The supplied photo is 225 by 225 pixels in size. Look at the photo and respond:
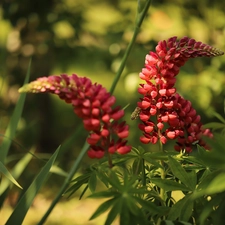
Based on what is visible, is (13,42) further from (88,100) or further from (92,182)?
(88,100)

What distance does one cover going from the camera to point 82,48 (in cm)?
308

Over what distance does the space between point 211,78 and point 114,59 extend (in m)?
0.56

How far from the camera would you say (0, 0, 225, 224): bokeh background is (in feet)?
9.91

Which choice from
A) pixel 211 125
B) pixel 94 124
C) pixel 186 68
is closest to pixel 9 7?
pixel 186 68

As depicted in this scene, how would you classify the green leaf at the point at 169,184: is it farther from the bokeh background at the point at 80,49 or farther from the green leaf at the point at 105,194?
the bokeh background at the point at 80,49

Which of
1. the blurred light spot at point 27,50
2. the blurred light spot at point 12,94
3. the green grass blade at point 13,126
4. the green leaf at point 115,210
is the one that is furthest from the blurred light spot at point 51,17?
the green leaf at point 115,210

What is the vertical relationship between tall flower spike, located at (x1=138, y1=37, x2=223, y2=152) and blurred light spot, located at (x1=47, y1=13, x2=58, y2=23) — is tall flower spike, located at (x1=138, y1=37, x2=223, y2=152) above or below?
below

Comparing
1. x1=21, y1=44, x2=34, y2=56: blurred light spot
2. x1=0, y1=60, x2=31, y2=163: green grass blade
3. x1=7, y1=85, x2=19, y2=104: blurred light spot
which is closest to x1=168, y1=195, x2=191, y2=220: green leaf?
x1=0, y1=60, x2=31, y2=163: green grass blade

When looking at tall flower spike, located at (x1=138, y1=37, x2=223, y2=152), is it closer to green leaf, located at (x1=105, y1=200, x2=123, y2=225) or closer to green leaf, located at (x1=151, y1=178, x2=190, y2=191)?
green leaf, located at (x1=151, y1=178, x2=190, y2=191)

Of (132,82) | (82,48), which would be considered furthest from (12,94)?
(132,82)

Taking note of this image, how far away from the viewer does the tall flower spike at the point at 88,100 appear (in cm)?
A: 97

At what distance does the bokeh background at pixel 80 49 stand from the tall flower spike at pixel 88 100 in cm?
134

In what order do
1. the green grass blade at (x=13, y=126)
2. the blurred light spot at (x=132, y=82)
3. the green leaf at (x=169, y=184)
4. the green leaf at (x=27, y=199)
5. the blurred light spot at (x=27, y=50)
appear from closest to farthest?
1. the green leaf at (x=169, y=184)
2. the green leaf at (x=27, y=199)
3. the green grass blade at (x=13, y=126)
4. the blurred light spot at (x=132, y=82)
5. the blurred light spot at (x=27, y=50)

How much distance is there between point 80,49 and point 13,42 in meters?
1.17
